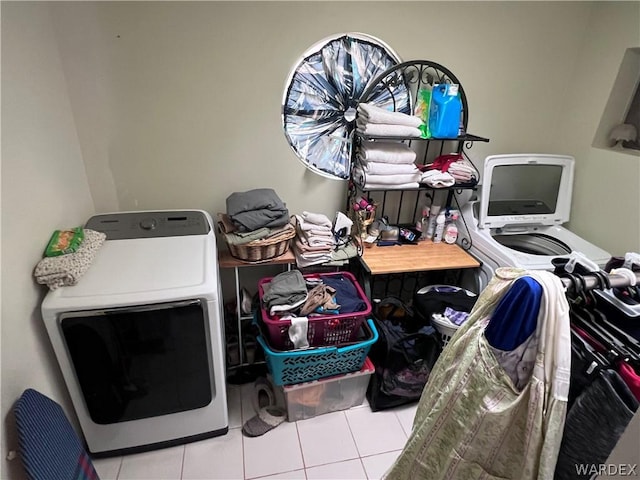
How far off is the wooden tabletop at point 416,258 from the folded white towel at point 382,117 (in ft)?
2.15

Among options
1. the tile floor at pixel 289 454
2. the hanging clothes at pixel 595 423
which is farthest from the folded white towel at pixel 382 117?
the tile floor at pixel 289 454

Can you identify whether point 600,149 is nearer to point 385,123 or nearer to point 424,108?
point 424,108

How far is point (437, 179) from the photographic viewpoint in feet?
5.97

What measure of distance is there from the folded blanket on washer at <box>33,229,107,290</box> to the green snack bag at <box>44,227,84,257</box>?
0.02 metres

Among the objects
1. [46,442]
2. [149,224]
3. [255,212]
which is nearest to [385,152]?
[255,212]

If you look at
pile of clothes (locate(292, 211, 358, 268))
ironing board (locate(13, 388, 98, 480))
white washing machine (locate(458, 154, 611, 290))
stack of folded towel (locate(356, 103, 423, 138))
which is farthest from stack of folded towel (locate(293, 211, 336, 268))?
ironing board (locate(13, 388, 98, 480))

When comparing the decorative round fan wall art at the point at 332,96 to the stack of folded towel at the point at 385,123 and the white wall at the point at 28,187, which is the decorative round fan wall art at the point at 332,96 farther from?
the white wall at the point at 28,187

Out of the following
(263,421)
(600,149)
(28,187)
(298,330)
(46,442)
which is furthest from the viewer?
(600,149)

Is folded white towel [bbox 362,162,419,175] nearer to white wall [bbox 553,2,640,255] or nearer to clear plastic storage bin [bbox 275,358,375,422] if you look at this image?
clear plastic storage bin [bbox 275,358,375,422]

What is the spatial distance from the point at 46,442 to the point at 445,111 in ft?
6.79

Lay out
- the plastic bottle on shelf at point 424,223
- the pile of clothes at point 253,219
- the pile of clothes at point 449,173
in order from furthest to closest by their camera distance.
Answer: the plastic bottle on shelf at point 424,223 < the pile of clothes at point 449,173 < the pile of clothes at point 253,219

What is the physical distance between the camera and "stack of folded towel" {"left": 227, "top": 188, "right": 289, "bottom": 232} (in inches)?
63.6

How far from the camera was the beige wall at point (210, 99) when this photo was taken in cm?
124

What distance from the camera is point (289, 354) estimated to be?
1.54 meters
